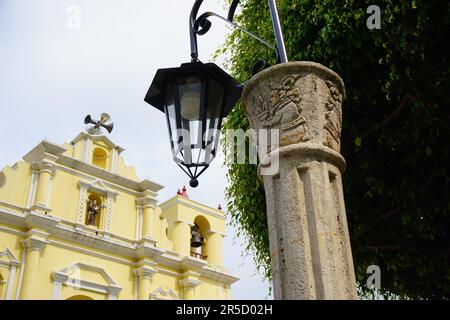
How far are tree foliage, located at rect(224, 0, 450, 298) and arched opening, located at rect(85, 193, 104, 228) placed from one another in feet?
31.0

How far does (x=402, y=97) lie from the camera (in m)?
5.21

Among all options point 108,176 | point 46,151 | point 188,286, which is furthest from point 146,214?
point 46,151

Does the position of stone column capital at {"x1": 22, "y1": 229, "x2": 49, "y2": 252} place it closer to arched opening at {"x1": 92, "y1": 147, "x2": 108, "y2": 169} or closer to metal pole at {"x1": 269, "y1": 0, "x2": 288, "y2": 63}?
arched opening at {"x1": 92, "y1": 147, "x2": 108, "y2": 169}

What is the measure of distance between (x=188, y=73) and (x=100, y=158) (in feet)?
46.7

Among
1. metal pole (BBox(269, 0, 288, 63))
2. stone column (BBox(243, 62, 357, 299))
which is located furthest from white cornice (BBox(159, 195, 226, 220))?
stone column (BBox(243, 62, 357, 299))

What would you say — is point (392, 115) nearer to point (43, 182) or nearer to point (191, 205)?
point (43, 182)

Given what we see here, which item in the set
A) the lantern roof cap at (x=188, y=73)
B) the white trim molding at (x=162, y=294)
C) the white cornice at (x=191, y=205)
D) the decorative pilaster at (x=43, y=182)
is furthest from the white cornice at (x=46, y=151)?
the lantern roof cap at (x=188, y=73)

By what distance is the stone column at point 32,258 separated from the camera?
12586 mm

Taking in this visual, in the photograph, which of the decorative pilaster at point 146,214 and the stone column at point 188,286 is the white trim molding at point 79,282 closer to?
the decorative pilaster at point 146,214

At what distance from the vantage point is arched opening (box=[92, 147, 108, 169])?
53.9 ft

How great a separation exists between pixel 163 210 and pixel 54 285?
19.1 ft
